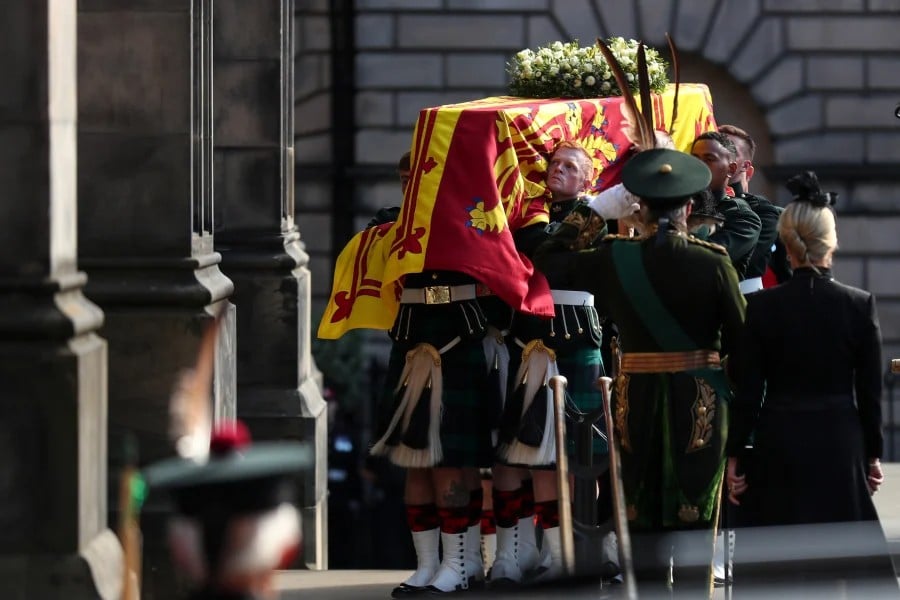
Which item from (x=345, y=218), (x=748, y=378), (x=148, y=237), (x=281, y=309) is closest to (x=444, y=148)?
(x=148, y=237)

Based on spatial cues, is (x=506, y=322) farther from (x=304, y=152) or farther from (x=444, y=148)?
(x=304, y=152)

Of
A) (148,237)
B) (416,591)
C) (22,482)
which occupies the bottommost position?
(416,591)

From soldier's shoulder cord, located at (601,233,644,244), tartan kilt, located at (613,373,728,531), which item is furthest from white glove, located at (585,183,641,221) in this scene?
tartan kilt, located at (613,373,728,531)

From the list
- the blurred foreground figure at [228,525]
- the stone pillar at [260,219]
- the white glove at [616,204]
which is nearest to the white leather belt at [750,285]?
the white glove at [616,204]

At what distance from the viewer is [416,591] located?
8.58 meters

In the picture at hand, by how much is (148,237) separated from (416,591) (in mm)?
1840

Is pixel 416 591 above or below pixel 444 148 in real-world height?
below

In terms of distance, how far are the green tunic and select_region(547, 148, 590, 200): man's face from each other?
1.10m

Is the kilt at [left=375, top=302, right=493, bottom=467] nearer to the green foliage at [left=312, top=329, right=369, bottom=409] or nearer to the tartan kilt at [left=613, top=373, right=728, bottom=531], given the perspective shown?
the tartan kilt at [left=613, top=373, right=728, bottom=531]

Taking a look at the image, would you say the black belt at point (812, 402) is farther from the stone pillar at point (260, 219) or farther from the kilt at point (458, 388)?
the stone pillar at point (260, 219)

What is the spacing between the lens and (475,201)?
8.55 m

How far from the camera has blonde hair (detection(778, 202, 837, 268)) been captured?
23.0 ft

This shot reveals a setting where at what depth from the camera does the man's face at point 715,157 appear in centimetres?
870

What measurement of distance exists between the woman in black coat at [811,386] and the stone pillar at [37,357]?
2147mm
